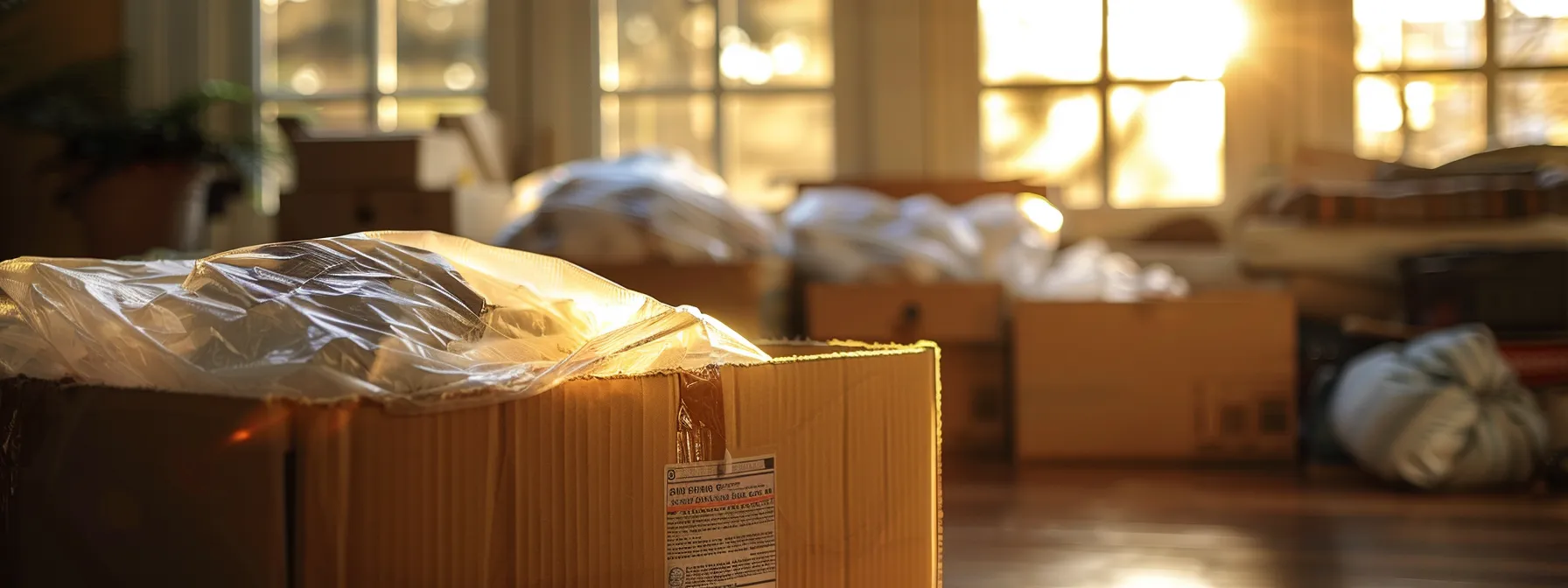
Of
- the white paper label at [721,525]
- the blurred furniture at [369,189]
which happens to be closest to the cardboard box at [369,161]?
the blurred furniture at [369,189]

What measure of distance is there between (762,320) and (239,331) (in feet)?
4.87

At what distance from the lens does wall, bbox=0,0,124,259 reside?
3037 millimetres

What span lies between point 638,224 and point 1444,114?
1820 millimetres

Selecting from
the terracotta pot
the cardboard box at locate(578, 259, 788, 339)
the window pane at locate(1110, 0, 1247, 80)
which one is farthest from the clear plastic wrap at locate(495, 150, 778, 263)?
the window pane at locate(1110, 0, 1247, 80)

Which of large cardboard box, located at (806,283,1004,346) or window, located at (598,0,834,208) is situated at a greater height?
window, located at (598,0,834,208)

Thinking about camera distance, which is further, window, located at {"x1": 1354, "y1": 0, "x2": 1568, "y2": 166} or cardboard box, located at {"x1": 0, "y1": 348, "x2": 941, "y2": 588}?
window, located at {"x1": 1354, "y1": 0, "x2": 1568, "y2": 166}

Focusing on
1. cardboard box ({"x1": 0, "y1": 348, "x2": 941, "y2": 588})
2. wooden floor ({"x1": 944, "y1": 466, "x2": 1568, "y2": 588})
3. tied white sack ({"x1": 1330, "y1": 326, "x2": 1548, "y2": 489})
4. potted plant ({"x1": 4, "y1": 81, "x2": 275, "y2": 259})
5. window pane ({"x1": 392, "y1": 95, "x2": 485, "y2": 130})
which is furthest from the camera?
window pane ({"x1": 392, "y1": 95, "x2": 485, "y2": 130})

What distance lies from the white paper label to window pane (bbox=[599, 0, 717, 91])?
2204mm

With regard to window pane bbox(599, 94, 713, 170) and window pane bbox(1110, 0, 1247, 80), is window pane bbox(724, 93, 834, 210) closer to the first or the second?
window pane bbox(599, 94, 713, 170)

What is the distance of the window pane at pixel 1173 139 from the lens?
9.27 feet

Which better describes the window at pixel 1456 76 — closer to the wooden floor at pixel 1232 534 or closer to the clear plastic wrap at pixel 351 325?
the wooden floor at pixel 1232 534

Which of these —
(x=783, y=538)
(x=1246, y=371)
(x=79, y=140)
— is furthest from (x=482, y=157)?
(x=783, y=538)

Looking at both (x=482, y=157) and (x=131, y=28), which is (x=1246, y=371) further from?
(x=131, y=28)

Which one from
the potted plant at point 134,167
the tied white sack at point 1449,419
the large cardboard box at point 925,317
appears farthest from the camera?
the potted plant at point 134,167
